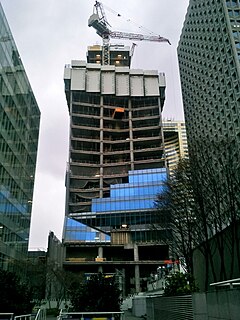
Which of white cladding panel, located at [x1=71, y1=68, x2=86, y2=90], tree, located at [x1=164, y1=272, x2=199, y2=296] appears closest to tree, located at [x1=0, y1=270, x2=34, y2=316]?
tree, located at [x1=164, y1=272, x2=199, y2=296]

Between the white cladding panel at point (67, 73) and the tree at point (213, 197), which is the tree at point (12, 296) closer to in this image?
the tree at point (213, 197)

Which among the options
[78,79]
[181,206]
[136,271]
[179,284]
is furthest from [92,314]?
[78,79]

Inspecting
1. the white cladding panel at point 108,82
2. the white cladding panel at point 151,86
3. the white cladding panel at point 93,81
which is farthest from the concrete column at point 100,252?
the white cladding panel at point 151,86

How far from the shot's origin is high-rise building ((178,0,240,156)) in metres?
64.6

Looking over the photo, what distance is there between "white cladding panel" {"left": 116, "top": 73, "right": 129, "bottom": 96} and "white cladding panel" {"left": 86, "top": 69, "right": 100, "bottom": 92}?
775 centimetres

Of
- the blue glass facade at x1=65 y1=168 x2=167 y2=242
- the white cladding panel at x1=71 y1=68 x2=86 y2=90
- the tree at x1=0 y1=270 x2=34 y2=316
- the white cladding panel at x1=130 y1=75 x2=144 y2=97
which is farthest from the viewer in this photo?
the white cladding panel at x1=130 y1=75 x2=144 y2=97

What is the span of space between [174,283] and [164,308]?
1922mm

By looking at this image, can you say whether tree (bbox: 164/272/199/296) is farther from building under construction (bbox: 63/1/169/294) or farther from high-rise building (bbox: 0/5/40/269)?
building under construction (bbox: 63/1/169/294)

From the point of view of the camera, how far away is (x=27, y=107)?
49.6m

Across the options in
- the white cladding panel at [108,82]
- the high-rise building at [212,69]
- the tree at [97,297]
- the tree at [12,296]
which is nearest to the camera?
the tree at [97,297]

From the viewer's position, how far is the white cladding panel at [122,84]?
4921 inches

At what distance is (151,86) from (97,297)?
383 feet

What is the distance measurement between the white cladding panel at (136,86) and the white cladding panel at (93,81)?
1324 cm

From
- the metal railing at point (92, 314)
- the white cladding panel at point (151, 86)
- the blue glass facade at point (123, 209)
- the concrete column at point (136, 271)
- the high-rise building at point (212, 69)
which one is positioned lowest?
the metal railing at point (92, 314)
